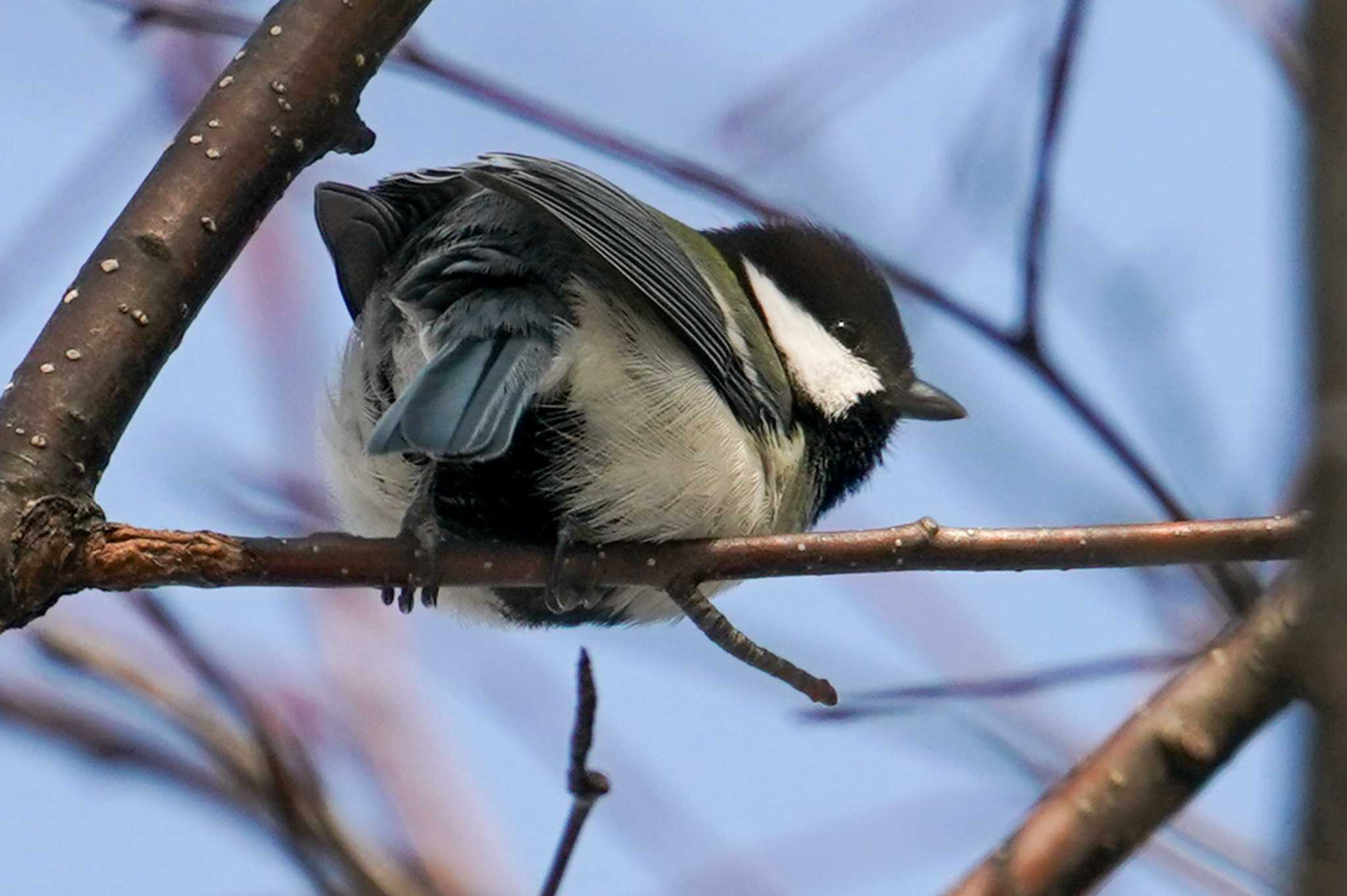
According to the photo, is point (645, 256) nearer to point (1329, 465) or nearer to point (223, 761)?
point (223, 761)

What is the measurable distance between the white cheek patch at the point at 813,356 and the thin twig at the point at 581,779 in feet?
4.17

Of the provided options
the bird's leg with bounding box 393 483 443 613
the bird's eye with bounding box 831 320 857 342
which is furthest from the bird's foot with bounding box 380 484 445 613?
the bird's eye with bounding box 831 320 857 342

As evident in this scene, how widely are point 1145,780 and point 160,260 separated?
131 cm

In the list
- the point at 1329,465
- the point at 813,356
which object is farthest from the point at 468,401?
the point at 1329,465

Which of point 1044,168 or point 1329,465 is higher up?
point 1044,168

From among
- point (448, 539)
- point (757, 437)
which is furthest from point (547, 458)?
point (757, 437)

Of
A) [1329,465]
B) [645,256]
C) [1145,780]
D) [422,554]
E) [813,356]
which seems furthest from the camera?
[813,356]

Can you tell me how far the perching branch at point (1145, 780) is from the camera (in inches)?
60.3

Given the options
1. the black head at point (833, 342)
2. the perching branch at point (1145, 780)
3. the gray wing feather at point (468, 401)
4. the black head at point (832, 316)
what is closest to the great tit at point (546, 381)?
the gray wing feather at point (468, 401)

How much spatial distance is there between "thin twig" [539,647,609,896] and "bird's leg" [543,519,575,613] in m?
0.52

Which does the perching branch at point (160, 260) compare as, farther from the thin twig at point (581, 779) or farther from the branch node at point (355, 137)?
the thin twig at point (581, 779)

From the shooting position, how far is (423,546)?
205 centimetres

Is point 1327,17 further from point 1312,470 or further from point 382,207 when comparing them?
point 382,207

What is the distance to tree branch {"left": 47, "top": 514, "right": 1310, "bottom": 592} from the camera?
5.82 feet
